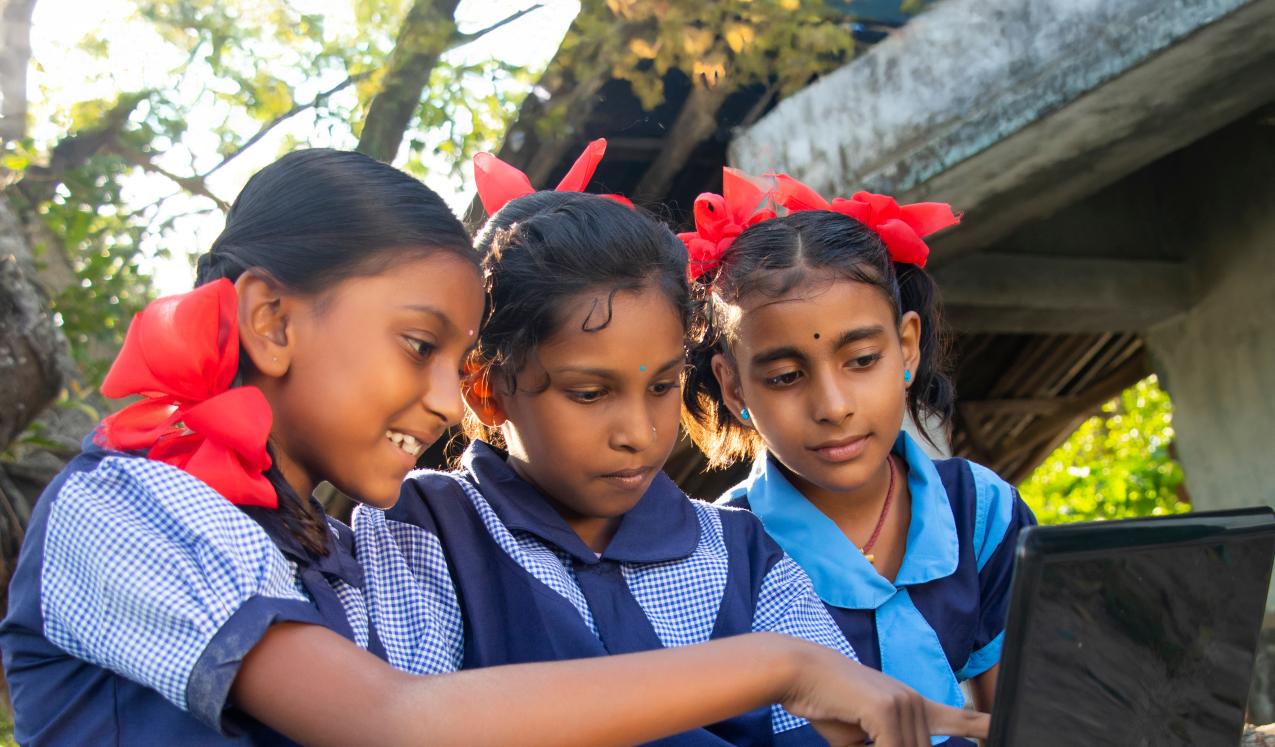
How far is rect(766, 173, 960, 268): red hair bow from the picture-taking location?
2596mm

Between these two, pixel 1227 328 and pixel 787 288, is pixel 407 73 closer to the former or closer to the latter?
pixel 1227 328

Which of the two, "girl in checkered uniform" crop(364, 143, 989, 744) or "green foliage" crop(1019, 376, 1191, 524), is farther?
"green foliage" crop(1019, 376, 1191, 524)

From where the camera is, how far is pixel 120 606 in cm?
138

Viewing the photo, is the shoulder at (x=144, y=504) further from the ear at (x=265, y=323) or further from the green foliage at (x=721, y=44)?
the green foliage at (x=721, y=44)

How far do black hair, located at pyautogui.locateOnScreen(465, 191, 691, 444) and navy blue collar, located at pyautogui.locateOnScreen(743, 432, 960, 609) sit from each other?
53 centimetres

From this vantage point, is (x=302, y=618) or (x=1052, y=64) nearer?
(x=302, y=618)

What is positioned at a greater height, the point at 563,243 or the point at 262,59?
→ the point at 262,59

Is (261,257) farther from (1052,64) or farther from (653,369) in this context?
(1052,64)

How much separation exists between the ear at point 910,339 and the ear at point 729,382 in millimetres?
321

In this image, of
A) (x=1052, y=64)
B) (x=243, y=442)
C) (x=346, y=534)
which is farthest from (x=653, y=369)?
(x=1052, y=64)

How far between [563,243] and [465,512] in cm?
44

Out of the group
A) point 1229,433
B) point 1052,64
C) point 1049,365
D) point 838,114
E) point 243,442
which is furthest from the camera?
point 1049,365

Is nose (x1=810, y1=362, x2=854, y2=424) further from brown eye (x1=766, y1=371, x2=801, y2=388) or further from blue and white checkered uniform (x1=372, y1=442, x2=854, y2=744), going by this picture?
blue and white checkered uniform (x1=372, y1=442, x2=854, y2=744)

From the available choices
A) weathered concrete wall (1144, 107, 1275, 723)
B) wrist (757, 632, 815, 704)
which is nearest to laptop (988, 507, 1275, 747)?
wrist (757, 632, 815, 704)
